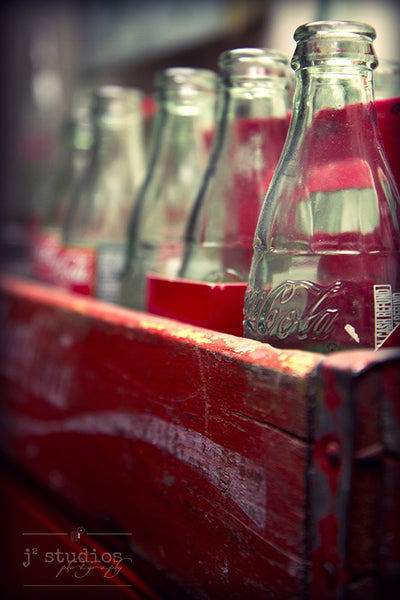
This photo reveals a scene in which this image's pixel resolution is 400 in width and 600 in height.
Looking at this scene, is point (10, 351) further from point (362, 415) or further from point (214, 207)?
point (362, 415)

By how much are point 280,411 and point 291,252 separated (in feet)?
0.40

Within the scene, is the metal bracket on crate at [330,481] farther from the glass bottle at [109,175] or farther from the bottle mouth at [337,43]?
the glass bottle at [109,175]

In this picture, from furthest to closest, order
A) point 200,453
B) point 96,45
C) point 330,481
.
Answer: point 96,45, point 200,453, point 330,481

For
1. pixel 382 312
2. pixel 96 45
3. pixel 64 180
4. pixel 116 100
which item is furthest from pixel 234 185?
pixel 96 45

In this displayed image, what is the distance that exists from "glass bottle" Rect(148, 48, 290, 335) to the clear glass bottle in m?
0.07

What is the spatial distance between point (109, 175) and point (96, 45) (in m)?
0.81

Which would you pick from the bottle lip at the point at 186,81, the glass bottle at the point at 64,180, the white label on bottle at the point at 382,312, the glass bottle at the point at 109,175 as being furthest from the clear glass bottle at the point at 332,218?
the glass bottle at the point at 64,180

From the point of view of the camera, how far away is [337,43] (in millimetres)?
391

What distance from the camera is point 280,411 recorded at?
34cm

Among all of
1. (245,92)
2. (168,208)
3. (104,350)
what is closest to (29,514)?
(104,350)

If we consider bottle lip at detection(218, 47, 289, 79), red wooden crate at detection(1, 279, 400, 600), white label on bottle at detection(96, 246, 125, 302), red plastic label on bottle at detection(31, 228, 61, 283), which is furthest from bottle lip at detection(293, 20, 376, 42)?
red plastic label on bottle at detection(31, 228, 61, 283)

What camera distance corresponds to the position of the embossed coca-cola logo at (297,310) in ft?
1.26

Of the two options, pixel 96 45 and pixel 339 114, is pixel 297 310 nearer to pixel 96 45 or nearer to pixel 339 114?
pixel 339 114

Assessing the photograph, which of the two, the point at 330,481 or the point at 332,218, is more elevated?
the point at 332,218
